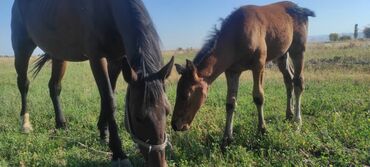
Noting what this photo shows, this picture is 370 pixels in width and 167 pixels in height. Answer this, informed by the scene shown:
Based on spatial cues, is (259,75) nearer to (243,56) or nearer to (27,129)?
(243,56)

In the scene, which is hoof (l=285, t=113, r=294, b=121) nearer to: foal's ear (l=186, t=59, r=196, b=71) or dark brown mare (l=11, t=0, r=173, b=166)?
foal's ear (l=186, t=59, r=196, b=71)

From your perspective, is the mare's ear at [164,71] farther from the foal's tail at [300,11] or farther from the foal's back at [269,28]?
the foal's tail at [300,11]

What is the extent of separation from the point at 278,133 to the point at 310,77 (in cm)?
824

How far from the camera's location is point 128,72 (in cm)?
329

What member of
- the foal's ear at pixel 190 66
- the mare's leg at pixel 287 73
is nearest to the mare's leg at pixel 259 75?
the foal's ear at pixel 190 66

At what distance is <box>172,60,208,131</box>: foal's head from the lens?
4875 mm

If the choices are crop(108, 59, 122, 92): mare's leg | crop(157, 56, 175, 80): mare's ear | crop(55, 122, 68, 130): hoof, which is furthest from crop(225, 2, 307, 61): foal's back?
crop(55, 122, 68, 130): hoof

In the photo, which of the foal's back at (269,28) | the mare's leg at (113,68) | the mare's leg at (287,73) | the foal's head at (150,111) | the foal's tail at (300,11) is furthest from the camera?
the foal's tail at (300,11)

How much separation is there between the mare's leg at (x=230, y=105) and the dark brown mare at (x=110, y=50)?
1.42 m

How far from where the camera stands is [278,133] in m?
5.09

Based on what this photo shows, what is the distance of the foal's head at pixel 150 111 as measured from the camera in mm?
3205

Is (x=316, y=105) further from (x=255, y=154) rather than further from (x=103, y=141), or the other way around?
(x=103, y=141)

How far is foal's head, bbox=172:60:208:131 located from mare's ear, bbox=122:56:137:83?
1541 millimetres

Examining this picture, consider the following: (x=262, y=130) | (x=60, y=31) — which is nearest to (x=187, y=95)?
(x=262, y=130)
